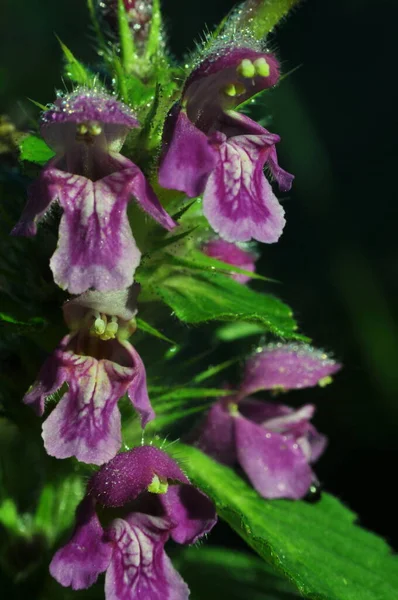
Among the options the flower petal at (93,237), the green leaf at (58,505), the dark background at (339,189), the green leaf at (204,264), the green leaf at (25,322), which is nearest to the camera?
the flower petal at (93,237)

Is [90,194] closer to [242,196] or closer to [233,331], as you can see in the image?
[242,196]

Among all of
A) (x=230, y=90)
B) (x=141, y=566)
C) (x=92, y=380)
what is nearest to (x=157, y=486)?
(x=141, y=566)

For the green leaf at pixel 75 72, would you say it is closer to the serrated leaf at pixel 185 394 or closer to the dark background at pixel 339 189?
the dark background at pixel 339 189

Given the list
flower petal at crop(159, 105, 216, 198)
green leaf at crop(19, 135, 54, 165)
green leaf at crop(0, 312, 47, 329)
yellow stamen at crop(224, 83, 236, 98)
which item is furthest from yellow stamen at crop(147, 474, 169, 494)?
yellow stamen at crop(224, 83, 236, 98)

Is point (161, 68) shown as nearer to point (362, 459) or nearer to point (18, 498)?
point (18, 498)

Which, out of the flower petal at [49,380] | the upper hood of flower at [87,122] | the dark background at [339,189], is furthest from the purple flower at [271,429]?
the dark background at [339,189]
